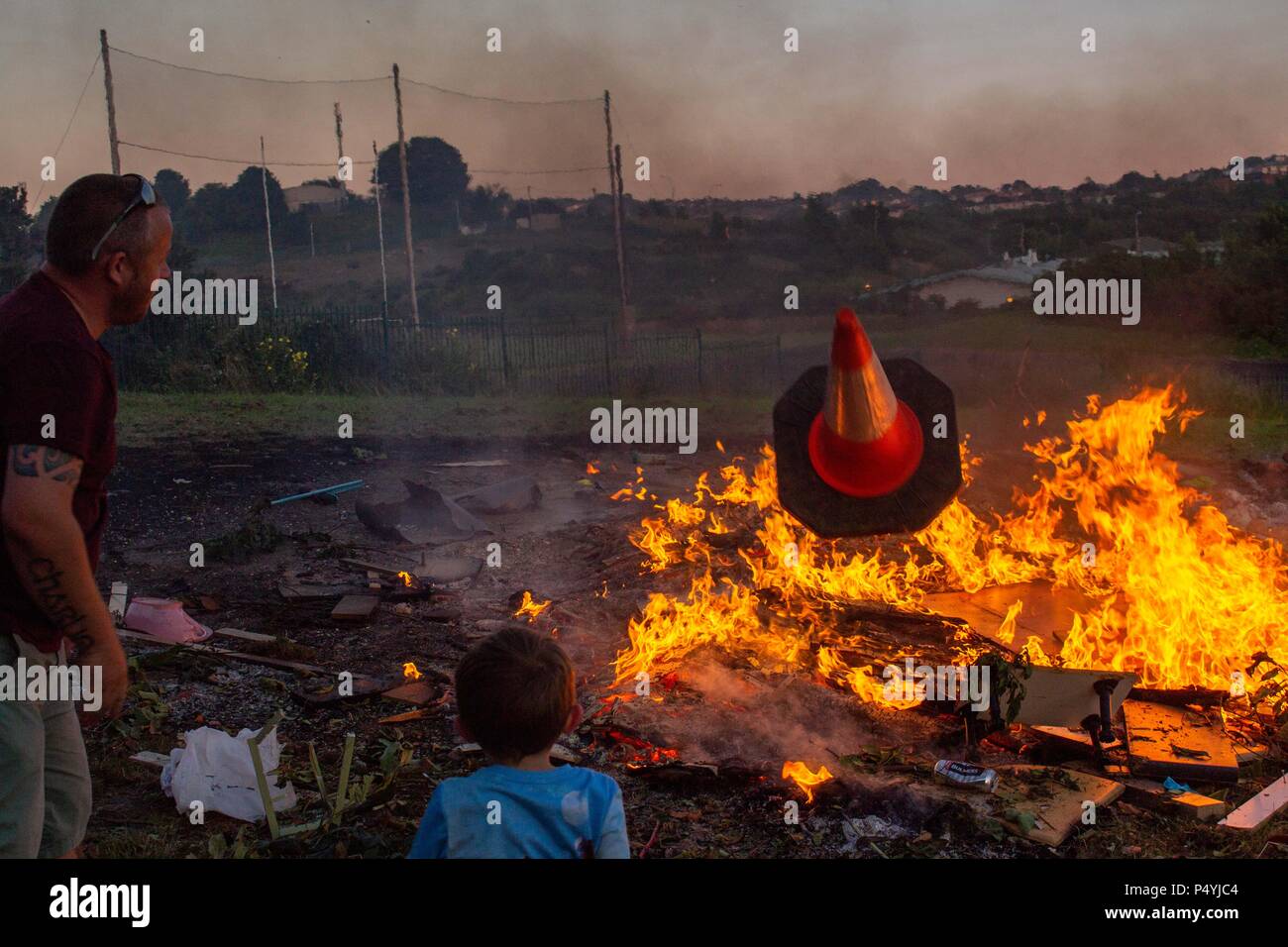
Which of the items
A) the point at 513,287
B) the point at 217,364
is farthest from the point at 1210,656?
the point at 513,287

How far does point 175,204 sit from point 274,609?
44.4m

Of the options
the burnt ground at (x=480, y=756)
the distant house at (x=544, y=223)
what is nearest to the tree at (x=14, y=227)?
the burnt ground at (x=480, y=756)

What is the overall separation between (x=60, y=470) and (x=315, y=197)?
62883mm

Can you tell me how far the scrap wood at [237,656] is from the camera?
20.7 feet

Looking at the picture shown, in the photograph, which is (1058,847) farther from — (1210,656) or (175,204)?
(175,204)

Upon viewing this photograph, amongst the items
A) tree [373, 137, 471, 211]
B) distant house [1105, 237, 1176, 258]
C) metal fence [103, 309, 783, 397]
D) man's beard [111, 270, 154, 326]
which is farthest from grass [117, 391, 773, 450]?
tree [373, 137, 471, 211]

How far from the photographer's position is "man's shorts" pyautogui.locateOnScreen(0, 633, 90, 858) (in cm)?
264

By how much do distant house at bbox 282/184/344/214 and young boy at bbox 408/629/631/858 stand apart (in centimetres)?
5975

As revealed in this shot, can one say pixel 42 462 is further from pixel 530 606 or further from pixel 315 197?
pixel 315 197

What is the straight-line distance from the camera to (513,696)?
Answer: 7.69ft

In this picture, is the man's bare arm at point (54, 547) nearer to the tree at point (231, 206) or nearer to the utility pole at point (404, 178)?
the utility pole at point (404, 178)

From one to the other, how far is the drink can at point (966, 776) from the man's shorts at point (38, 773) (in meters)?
3.47

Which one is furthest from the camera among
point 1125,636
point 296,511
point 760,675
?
point 296,511
